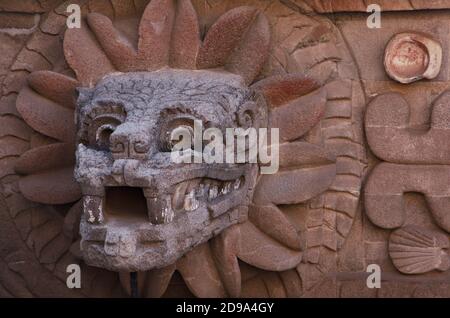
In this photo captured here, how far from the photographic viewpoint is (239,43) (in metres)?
2.37

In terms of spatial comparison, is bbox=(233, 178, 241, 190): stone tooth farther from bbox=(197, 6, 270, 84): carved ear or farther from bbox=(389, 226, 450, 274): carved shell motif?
bbox=(389, 226, 450, 274): carved shell motif

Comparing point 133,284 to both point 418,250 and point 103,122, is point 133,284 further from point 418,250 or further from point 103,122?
point 418,250

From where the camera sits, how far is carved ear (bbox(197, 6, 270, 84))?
2.31m

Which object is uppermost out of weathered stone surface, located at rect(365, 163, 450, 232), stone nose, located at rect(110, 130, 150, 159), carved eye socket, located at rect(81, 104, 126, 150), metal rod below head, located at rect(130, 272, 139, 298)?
carved eye socket, located at rect(81, 104, 126, 150)

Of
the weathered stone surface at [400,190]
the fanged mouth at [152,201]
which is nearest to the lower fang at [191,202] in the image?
the fanged mouth at [152,201]

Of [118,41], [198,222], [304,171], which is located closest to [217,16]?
[118,41]

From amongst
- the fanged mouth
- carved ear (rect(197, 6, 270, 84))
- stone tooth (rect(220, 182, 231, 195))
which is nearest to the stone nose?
the fanged mouth

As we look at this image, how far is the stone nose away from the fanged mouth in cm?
12

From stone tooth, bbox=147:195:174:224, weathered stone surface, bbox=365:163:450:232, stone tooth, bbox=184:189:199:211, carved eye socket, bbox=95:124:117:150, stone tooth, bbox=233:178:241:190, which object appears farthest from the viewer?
weathered stone surface, bbox=365:163:450:232

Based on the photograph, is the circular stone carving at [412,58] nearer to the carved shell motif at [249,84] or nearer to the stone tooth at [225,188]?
the carved shell motif at [249,84]

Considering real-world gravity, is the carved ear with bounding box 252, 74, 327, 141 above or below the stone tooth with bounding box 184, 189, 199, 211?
above

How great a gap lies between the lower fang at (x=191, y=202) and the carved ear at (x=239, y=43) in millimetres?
574

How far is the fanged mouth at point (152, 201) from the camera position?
191 centimetres

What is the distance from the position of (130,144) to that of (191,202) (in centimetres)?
29
